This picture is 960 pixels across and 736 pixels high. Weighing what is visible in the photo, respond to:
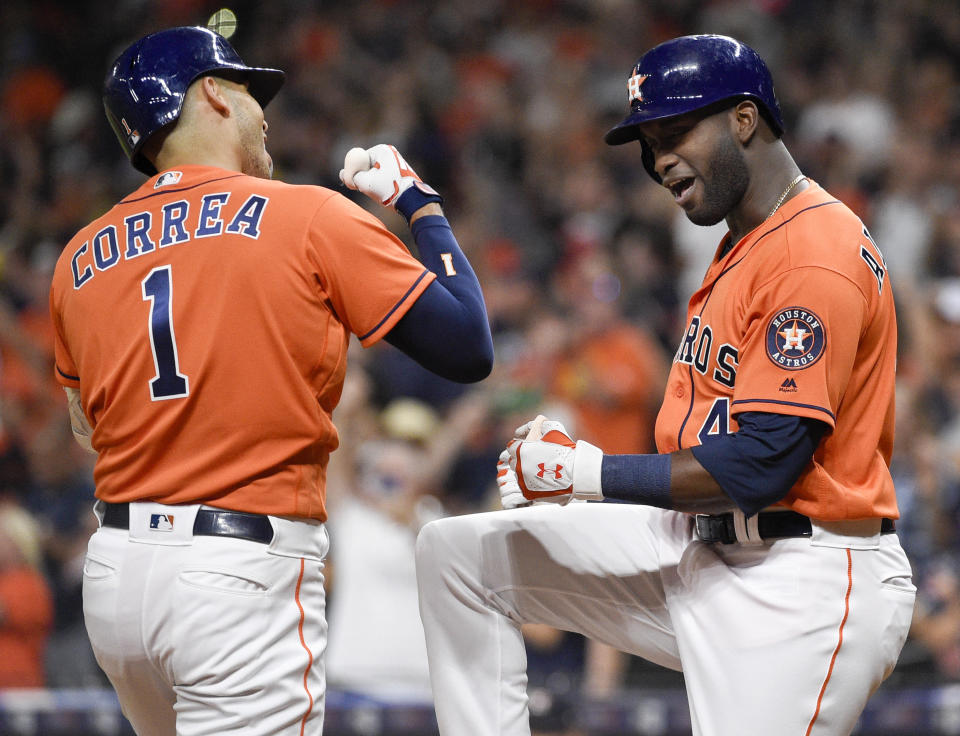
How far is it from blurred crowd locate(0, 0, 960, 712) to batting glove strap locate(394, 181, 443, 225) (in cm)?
261

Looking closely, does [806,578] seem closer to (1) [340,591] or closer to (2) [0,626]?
(1) [340,591]

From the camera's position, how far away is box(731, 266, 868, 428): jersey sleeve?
253 centimetres

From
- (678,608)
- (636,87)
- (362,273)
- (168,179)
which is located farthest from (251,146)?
(678,608)

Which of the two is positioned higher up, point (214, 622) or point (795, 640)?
point (214, 622)

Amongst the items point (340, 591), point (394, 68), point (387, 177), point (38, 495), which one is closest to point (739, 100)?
point (387, 177)

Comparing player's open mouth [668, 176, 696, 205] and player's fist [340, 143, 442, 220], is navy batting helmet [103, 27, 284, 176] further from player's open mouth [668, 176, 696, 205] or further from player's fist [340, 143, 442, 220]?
player's open mouth [668, 176, 696, 205]

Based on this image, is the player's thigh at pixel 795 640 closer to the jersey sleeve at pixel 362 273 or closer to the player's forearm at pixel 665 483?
the player's forearm at pixel 665 483

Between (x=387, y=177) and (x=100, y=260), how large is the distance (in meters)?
0.72

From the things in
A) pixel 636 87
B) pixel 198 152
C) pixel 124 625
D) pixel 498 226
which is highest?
pixel 498 226

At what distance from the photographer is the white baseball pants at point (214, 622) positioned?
2488 millimetres

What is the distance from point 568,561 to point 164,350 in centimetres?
117

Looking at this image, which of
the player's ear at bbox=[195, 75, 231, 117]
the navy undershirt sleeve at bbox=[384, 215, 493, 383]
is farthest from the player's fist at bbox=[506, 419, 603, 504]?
the player's ear at bbox=[195, 75, 231, 117]

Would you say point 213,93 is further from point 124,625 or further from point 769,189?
point 769,189

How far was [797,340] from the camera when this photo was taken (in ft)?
A: 8.34
